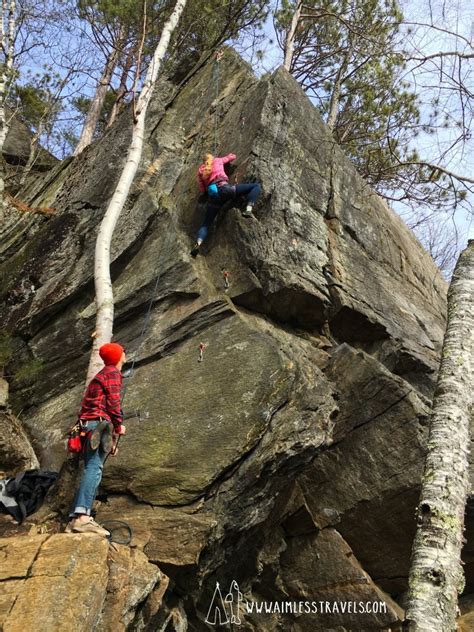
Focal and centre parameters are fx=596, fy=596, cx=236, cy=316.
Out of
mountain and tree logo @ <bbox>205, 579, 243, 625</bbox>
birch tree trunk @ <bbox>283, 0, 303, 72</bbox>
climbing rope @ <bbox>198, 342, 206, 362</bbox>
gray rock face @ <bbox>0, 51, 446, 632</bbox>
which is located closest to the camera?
gray rock face @ <bbox>0, 51, 446, 632</bbox>

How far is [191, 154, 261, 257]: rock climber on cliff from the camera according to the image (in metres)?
10.8

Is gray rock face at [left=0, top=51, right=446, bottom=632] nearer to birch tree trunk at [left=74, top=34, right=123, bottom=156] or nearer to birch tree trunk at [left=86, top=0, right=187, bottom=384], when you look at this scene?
birch tree trunk at [left=86, top=0, right=187, bottom=384]

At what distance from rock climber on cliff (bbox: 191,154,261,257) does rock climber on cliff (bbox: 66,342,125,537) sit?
4.22 metres

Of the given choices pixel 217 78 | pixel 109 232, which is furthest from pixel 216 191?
pixel 217 78

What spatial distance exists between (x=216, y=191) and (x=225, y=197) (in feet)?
0.64

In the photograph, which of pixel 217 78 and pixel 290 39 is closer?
pixel 217 78

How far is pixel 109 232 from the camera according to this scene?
378 inches

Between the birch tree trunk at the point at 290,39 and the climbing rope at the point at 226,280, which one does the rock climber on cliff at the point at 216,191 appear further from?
the birch tree trunk at the point at 290,39

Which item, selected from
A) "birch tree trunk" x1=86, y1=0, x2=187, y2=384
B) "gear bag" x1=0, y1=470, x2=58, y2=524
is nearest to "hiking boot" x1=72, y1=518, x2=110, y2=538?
"gear bag" x1=0, y1=470, x2=58, y2=524

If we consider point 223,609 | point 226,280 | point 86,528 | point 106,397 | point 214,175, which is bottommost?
point 223,609

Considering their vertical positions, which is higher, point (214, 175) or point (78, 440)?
point (214, 175)

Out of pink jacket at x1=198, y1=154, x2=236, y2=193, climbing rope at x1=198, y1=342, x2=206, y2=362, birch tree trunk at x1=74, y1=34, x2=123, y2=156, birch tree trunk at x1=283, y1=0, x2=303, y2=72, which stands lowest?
climbing rope at x1=198, y1=342, x2=206, y2=362

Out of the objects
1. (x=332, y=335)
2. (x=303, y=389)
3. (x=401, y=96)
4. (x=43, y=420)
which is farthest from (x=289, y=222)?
(x=401, y=96)

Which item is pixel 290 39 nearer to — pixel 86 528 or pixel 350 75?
pixel 350 75
